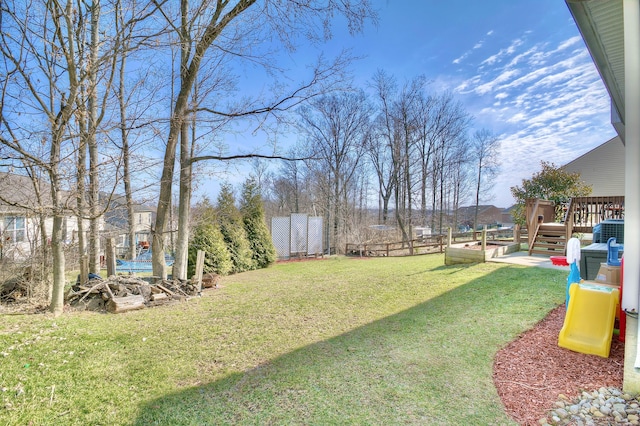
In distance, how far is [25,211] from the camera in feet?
14.0

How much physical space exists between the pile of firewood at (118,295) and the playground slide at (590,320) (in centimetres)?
601

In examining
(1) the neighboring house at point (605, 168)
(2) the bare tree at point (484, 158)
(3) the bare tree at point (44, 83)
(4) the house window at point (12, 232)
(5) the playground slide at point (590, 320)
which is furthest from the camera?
(2) the bare tree at point (484, 158)

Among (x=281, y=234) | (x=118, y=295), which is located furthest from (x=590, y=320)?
(x=281, y=234)

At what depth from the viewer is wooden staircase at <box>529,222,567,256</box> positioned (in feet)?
29.0

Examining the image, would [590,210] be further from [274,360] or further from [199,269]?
[199,269]

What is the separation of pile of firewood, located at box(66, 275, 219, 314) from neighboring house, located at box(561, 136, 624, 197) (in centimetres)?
1856

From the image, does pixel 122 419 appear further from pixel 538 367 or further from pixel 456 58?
pixel 456 58

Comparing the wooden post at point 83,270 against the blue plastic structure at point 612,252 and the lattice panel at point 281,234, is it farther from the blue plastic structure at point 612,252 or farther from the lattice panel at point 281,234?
the lattice panel at point 281,234

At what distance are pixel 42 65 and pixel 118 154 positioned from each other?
1457 millimetres

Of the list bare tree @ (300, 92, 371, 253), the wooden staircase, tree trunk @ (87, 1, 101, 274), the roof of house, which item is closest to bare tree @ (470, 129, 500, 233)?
bare tree @ (300, 92, 371, 253)

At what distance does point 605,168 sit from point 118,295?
21.2 meters

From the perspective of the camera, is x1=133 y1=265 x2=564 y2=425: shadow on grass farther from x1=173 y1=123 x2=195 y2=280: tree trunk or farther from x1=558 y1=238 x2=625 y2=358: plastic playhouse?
x1=173 y1=123 x2=195 y2=280: tree trunk

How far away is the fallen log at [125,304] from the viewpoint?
500 centimetres

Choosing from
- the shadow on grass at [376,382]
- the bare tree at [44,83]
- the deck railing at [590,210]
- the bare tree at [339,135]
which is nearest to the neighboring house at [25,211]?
the bare tree at [44,83]
